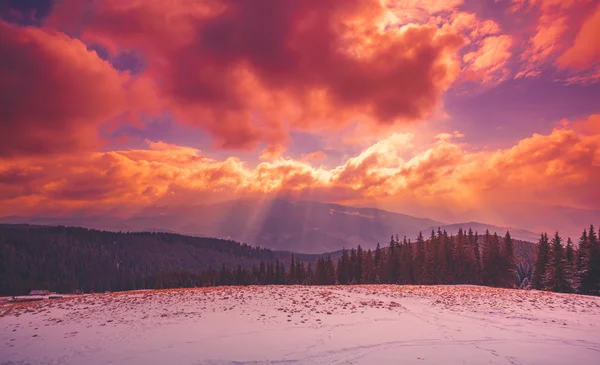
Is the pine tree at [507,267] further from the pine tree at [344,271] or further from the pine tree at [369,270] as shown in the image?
the pine tree at [344,271]

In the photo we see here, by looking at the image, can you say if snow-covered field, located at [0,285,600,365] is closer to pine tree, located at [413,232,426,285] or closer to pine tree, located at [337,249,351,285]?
pine tree, located at [413,232,426,285]

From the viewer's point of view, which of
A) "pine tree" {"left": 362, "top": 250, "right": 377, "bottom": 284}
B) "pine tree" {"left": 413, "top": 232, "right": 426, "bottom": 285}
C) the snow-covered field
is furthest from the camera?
"pine tree" {"left": 362, "top": 250, "right": 377, "bottom": 284}

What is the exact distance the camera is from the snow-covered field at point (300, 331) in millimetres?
16516

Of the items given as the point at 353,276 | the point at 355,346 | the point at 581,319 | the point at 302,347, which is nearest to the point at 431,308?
the point at 581,319

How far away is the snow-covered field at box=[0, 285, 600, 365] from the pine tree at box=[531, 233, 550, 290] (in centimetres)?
4490

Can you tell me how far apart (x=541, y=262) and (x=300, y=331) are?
76.4 metres

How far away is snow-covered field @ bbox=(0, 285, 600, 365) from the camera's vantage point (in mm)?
16516

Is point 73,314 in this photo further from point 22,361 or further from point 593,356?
point 593,356

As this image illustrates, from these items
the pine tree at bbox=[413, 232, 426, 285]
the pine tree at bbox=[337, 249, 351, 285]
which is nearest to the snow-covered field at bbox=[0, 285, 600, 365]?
the pine tree at bbox=[413, 232, 426, 285]

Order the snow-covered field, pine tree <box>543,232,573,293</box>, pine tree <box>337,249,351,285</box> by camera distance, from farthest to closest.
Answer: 1. pine tree <box>337,249,351,285</box>
2. pine tree <box>543,232,573,293</box>
3. the snow-covered field

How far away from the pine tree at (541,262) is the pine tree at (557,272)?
4.92 meters

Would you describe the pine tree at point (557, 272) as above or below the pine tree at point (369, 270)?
above

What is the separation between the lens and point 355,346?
1766cm

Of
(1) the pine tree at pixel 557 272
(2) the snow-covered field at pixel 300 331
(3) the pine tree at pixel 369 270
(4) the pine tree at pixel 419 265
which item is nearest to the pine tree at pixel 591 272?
(1) the pine tree at pixel 557 272
